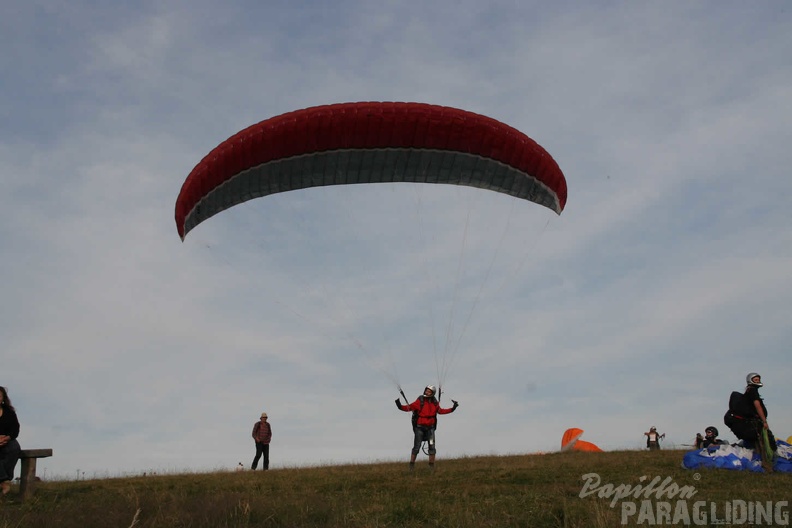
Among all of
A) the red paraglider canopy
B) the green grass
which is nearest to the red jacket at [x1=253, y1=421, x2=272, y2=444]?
the green grass

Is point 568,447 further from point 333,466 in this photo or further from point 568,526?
point 568,526

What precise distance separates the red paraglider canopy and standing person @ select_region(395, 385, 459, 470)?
4.78 m

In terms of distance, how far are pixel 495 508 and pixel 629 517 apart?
1648 mm

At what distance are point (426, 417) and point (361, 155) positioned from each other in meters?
5.53

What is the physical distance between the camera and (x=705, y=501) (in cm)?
820

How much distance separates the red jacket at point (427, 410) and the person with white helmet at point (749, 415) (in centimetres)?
508

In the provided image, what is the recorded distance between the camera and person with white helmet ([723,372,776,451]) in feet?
37.2

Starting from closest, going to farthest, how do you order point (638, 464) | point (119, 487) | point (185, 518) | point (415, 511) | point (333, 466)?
point (185, 518), point (415, 511), point (119, 487), point (638, 464), point (333, 466)

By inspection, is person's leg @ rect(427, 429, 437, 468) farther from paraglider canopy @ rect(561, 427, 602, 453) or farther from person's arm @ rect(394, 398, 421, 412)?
paraglider canopy @ rect(561, 427, 602, 453)

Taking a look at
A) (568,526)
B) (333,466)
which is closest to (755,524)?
(568,526)

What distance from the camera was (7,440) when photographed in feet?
30.6

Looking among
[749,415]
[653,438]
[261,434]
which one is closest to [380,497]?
[749,415]

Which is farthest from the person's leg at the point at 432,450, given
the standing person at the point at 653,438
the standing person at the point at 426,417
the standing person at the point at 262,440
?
the standing person at the point at 653,438

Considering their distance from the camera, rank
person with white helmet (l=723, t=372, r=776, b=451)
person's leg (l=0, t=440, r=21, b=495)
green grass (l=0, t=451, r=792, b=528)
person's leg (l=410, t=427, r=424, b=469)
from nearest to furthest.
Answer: green grass (l=0, t=451, r=792, b=528) → person's leg (l=0, t=440, r=21, b=495) → person with white helmet (l=723, t=372, r=776, b=451) → person's leg (l=410, t=427, r=424, b=469)
